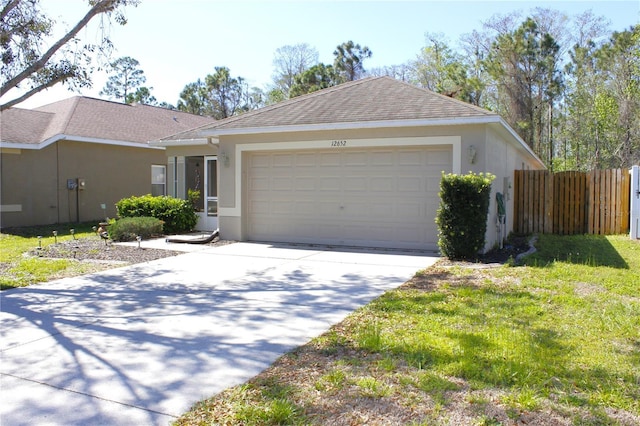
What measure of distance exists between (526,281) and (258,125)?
710 cm

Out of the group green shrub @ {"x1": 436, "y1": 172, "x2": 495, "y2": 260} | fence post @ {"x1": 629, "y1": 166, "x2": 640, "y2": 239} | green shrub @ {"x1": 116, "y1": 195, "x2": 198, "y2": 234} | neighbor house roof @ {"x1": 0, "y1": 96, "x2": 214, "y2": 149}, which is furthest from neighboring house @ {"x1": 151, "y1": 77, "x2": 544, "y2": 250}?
neighbor house roof @ {"x1": 0, "y1": 96, "x2": 214, "y2": 149}

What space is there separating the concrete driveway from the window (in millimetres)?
11100

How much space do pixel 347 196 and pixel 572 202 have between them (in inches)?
294

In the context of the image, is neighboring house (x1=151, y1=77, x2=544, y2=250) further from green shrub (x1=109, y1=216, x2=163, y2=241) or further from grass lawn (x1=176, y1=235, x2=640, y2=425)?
grass lawn (x1=176, y1=235, x2=640, y2=425)

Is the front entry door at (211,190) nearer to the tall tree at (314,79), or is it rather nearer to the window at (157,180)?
the window at (157,180)

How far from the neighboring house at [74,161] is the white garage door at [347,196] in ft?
20.9

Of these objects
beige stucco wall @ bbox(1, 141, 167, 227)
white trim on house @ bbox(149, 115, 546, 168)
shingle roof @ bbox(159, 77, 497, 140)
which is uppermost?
shingle roof @ bbox(159, 77, 497, 140)

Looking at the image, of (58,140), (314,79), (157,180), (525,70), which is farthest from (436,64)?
(58,140)

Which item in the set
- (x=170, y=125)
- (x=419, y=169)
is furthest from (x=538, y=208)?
(x=170, y=125)

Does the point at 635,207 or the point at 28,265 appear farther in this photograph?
the point at 635,207

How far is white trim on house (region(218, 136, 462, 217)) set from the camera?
10258 mm

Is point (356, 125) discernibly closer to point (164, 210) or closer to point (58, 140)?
point (164, 210)

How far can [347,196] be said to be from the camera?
37.7ft

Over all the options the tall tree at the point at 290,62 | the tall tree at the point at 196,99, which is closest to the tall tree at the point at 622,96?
the tall tree at the point at 290,62
